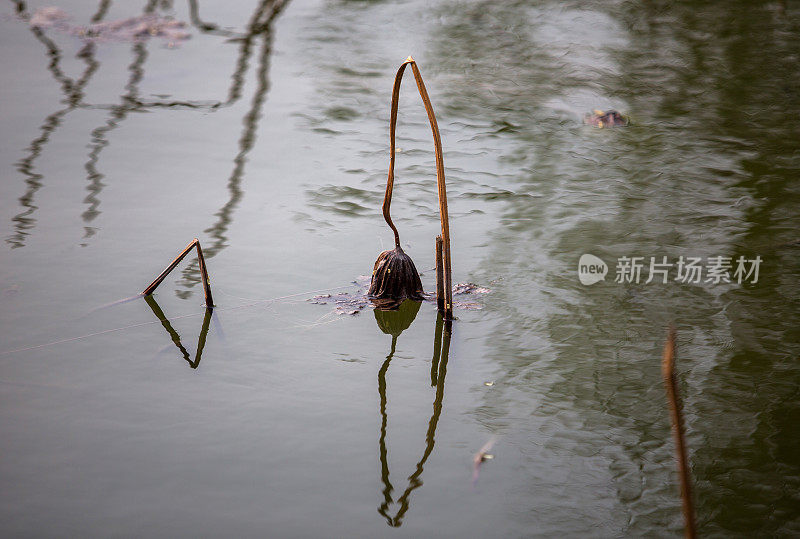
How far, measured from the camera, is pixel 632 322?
2434 mm

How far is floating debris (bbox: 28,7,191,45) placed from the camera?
4.53m

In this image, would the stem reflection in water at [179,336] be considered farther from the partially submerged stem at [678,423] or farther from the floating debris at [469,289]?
the partially submerged stem at [678,423]

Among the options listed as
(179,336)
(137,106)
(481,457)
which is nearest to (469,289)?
(481,457)

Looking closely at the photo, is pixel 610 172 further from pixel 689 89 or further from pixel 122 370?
pixel 122 370

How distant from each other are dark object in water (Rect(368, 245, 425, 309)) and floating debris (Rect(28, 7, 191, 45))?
8.56 ft

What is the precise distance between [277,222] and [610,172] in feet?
4.35

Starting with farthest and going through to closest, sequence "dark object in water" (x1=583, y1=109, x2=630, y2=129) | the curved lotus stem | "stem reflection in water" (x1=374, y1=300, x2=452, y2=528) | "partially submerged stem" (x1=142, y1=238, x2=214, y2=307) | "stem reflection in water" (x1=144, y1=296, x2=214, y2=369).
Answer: "dark object in water" (x1=583, y1=109, x2=630, y2=129), "partially submerged stem" (x1=142, y1=238, x2=214, y2=307), "stem reflection in water" (x1=144, y1=296, x2=214, y2=369), the curved lotus stem, "stem reflection in water" (x1=374, y1=300, x2=452, y2=528)

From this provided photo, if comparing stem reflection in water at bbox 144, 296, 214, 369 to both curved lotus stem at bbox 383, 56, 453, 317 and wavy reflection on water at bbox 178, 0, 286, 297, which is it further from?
curved lotus stem at bbox 383, 56, 453, 317

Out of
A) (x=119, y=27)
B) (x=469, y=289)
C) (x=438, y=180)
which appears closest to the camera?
(x=438, y=180)

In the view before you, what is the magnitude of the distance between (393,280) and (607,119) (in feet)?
5.46

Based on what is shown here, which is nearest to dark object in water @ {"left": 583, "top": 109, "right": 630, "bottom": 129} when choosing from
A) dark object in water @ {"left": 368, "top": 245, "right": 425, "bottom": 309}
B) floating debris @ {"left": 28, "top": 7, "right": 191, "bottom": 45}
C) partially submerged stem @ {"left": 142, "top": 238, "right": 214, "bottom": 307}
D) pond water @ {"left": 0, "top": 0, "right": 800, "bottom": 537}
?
pond water @ {"left": 0, "top": 0, "right": 800, "bottom": 537}

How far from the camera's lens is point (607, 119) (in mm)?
3654

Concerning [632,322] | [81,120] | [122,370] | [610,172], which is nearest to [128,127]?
[81,120]

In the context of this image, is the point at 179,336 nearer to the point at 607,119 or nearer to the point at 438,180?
the point at 438,180
